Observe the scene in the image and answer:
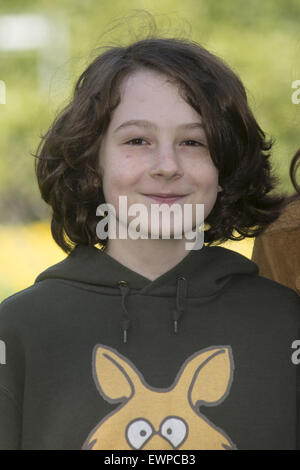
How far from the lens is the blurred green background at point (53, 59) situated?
9.52 meters

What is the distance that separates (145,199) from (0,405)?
24.6 inches

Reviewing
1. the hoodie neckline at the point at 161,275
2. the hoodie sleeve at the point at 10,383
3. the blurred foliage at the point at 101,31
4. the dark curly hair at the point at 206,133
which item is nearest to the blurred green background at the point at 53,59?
the blurred foliage at the point at 101,31

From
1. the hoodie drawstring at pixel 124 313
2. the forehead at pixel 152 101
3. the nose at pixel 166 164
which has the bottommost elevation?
the hoodie drawstring at pixel 124 313

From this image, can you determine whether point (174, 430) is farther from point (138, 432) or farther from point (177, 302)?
point (177, 302)

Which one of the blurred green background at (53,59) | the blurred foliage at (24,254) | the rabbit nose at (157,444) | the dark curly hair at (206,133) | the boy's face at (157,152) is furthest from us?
the blurred green background at (53,59)

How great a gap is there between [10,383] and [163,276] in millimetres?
472

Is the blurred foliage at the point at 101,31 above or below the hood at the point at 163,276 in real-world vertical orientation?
above

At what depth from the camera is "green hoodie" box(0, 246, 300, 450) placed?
1868 mm

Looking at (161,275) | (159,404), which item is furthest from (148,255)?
(159,404)

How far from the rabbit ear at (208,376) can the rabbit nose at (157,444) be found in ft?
0.38

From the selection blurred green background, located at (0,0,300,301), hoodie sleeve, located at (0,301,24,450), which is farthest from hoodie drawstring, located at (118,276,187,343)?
blurred green background, located at (0,0,300,301)

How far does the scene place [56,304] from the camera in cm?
198

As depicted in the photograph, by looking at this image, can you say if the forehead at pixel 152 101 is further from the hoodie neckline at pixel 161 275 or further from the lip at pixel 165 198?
the hoodie neckline at pixel 161 275

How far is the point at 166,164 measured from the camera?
192 centimetres
